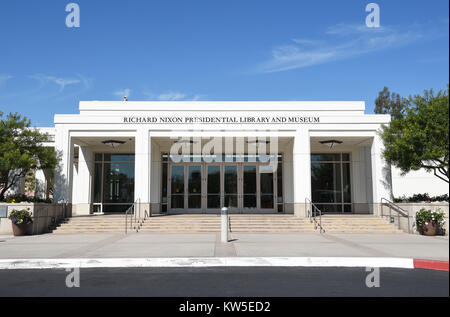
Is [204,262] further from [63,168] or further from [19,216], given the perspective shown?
Answer: [63,168]

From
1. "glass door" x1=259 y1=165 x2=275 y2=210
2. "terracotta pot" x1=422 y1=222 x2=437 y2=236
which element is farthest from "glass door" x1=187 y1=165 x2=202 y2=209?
"terracotta pot" x1=422 y1=222 x2=437 y2=236

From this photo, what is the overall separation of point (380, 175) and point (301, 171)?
3.84m

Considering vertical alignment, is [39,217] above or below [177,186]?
below

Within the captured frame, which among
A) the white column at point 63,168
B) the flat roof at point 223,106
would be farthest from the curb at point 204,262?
the flat roof at point 223,106

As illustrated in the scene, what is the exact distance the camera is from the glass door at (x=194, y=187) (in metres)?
23.8

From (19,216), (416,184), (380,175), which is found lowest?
(19,216)

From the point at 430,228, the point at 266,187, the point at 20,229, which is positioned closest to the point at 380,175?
the point at 430,228

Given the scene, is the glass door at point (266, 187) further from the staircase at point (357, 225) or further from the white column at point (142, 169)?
the white column at point (142, 169)

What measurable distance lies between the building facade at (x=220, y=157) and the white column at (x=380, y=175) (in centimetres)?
5

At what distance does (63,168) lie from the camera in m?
19.5
